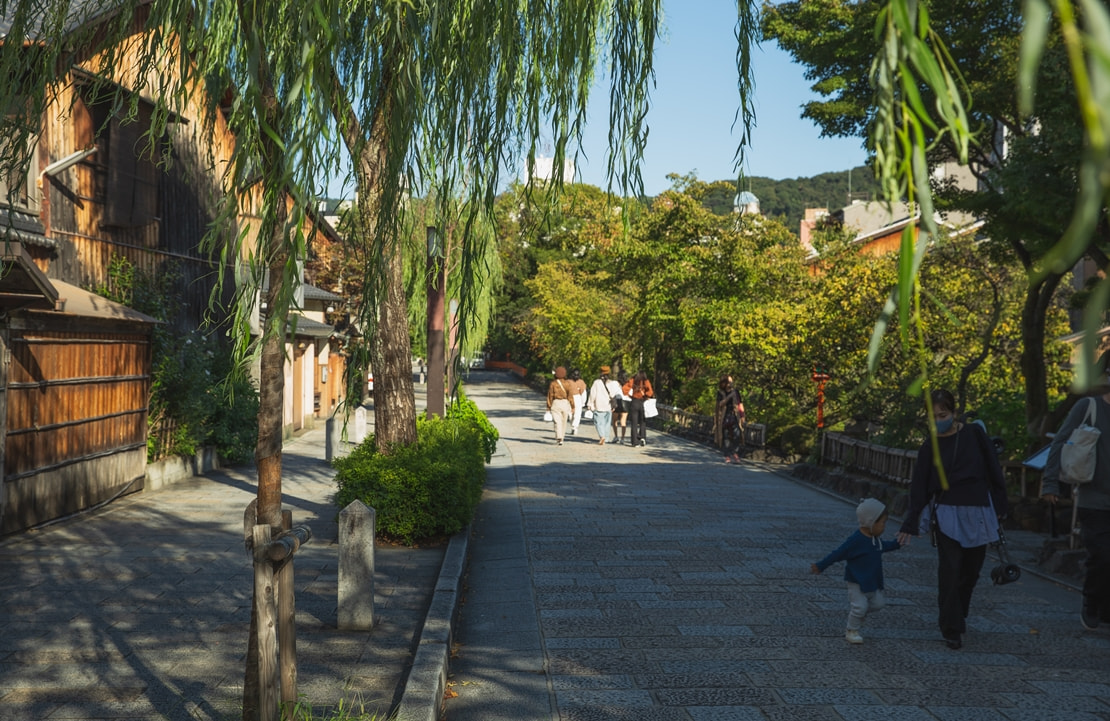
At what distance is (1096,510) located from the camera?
6.98m

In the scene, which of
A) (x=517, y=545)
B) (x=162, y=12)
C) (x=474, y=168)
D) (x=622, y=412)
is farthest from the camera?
(x=622, y=412)

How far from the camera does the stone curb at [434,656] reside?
5.10 m

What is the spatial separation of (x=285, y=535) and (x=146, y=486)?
443 inches

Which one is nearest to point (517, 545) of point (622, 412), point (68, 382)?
point (68, 382)

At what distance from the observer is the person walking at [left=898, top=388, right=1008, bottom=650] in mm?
6664

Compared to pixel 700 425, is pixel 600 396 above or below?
above

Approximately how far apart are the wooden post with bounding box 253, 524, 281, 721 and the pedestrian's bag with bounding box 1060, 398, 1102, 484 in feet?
18.1

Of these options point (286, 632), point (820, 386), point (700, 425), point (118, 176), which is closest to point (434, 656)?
point (286, 632)

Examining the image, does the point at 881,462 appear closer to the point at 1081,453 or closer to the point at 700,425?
the point at 1081,453

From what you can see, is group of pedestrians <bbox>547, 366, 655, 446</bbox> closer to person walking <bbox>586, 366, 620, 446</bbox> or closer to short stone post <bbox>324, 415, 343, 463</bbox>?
person walking <bbox>586, 366, 620, 446</bbox>

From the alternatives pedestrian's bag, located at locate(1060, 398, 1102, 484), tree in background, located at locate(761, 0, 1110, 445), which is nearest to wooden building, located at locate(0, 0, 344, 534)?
pedestrian's bag, located at locate(1060, 398, 1102, 484)

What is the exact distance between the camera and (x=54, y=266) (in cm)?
1332

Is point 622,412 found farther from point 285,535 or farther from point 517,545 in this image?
point 285,535

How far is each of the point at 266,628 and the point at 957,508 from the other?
4.64m
